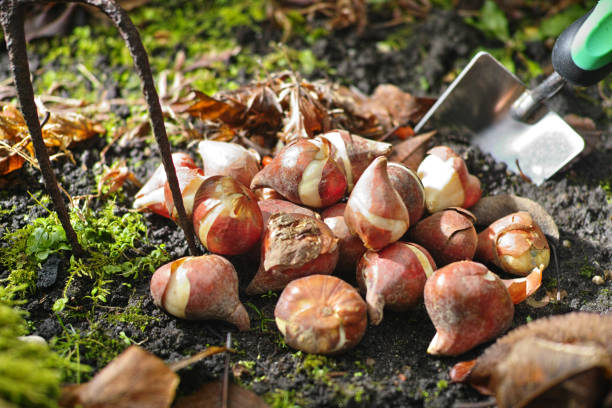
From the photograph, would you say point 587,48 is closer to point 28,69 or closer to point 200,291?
point 200,291

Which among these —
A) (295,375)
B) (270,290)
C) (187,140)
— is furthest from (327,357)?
(187,140)

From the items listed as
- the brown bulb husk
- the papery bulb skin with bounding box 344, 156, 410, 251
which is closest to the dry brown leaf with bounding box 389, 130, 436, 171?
the papery bulb skin with bounding box 344, 156, 410, 251

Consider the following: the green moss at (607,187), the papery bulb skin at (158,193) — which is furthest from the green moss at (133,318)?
the green moss at (607,187)

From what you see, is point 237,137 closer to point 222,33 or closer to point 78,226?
point 78,226

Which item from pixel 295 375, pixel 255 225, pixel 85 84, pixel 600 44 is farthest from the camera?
pixel 85 84

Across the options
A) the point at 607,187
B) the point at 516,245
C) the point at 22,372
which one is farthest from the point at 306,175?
the point at 607,187
